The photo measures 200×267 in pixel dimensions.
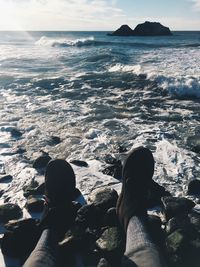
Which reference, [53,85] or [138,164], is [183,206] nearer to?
[138,164]

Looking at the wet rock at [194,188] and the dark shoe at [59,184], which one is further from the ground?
the dark shoe at [59,184]

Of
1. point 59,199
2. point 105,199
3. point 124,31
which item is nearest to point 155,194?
point 105,199

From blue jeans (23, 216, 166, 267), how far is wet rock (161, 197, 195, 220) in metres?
0.60

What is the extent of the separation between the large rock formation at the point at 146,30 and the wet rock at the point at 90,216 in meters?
65.3

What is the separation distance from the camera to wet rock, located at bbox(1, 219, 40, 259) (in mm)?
2803

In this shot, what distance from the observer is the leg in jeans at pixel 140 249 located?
7.13 feet

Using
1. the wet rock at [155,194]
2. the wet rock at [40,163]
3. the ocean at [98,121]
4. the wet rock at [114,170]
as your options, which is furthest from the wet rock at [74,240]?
the wet rock at [40,163]

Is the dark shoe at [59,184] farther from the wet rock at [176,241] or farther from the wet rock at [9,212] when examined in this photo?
the wet rock at [176,241]

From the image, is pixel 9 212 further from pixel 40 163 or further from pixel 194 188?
pixel 194 188

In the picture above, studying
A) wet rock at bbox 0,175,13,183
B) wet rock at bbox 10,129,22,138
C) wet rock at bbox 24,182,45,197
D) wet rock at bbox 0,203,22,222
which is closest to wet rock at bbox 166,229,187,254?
wet rock at bbox 0,203,22,222

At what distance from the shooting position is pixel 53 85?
442 inches

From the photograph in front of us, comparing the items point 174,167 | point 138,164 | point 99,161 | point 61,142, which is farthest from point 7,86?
point 138,164

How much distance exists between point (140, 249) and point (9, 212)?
63.8 inches

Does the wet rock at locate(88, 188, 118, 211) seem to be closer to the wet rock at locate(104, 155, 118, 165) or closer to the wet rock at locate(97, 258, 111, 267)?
the wet rock at locate(97, 258, 111, 267)
